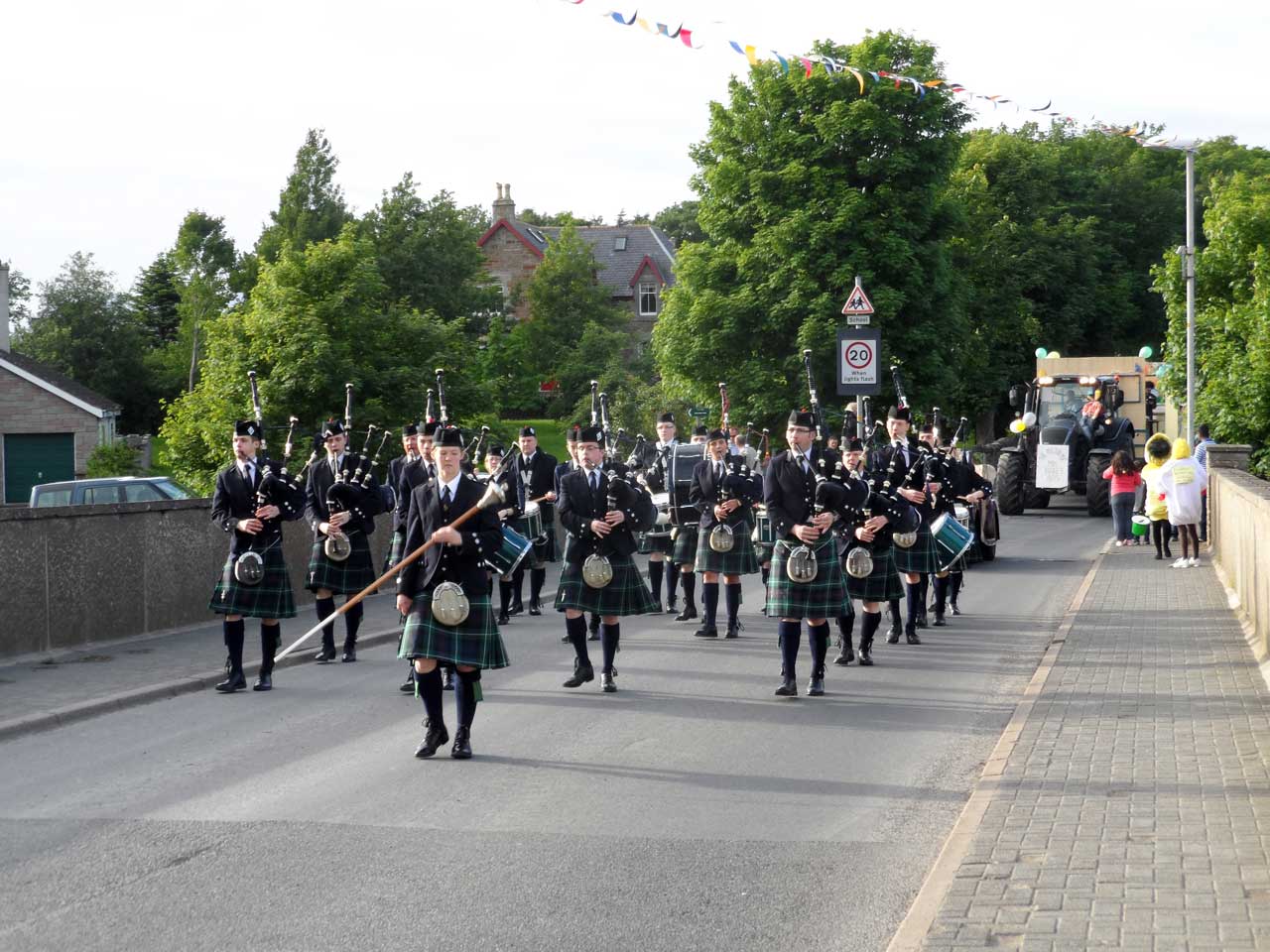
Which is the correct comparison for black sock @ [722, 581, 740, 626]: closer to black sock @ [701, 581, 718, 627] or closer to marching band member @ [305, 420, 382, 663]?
black sock @ [701, 581, 718, 627]

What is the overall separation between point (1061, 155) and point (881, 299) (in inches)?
1024

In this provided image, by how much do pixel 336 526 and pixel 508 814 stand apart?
6.11 m

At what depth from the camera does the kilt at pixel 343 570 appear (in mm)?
12953

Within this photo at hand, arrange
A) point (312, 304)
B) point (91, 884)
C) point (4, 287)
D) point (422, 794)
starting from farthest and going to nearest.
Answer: point (4, 287)
point (312, 304)
point (422, 794)
point (91, 884)

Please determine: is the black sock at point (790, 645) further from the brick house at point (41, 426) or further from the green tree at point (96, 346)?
the green tree at point (96, 346)

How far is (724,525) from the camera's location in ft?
47.2

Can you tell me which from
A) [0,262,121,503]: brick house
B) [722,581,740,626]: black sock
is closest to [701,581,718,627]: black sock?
[722,581,740,626]: black sock

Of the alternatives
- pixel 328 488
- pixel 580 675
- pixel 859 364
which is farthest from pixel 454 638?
pixel 859 364

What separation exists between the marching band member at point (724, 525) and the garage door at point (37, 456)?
1400 inches

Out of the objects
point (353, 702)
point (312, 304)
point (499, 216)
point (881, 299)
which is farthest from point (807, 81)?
point (499, 216)

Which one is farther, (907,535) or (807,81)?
(807,81)

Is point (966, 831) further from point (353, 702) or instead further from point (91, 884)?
point (353, 702)

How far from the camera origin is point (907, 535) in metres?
13.8

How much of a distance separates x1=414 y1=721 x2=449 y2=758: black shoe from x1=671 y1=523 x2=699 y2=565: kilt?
683 cm
